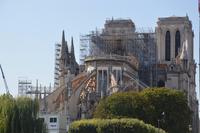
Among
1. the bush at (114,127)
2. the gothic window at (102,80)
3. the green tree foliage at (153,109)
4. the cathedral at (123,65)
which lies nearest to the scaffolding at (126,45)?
the cathedral at (123,65)

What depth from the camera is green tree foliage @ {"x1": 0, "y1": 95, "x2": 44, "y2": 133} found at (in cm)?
6962

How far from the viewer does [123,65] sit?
124 meters

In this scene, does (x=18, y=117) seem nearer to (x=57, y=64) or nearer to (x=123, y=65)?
(x=123, y=65)

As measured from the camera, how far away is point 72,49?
15012 centimetres

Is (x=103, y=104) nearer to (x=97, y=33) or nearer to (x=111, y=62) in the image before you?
(x=111, y=62)

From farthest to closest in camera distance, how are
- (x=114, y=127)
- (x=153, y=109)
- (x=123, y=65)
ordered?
(x=123, y=65) → (x=153, y=109) → (x=114, y=127)

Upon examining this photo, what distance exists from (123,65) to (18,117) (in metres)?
55.3

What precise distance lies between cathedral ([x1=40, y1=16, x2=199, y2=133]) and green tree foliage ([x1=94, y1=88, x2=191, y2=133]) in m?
16.3

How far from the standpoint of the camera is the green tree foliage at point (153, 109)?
9381 cm

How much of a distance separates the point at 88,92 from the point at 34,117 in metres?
45.9

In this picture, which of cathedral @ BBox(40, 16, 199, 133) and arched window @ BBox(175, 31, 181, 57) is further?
arched window @ BBox(175, 31, 181, 57)

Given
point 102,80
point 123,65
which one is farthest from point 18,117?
point 123,65

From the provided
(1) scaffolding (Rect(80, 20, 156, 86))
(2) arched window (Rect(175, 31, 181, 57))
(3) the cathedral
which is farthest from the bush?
(2) arched window (Rect(175, 31, 181, 57))

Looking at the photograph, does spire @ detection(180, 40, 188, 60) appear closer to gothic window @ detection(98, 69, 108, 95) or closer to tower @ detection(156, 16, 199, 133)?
tower @ detection(156, 16, 199, 133)
